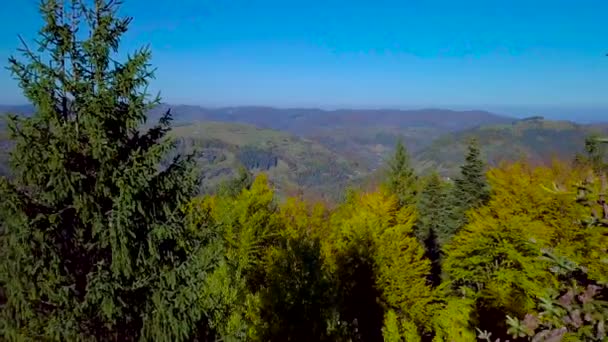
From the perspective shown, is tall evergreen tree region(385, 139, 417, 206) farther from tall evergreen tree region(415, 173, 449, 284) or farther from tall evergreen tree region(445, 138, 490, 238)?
tall evergreen tree region(445, 138, 490, 238)

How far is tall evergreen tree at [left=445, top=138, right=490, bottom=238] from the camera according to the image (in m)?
33.6

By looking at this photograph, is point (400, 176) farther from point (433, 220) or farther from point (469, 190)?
point (469, 190)

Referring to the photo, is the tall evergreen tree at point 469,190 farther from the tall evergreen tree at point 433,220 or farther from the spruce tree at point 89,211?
the spruce tree at point 89,211

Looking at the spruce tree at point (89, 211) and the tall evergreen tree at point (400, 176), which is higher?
the spruce tree at point (89, 211)

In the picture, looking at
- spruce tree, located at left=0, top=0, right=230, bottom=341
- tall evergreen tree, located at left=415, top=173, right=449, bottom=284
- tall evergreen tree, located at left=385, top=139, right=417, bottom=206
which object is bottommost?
tall evergreen tree, located at left=415, top=173, right=449, bottom=284

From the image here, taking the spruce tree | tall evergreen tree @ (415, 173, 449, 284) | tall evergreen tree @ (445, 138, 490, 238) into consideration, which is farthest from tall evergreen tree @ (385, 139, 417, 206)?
the spruce tree

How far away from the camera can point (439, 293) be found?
20844 mm

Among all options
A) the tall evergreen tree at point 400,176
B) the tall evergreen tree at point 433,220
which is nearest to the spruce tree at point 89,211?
the tall evergreen tree at point 433,220

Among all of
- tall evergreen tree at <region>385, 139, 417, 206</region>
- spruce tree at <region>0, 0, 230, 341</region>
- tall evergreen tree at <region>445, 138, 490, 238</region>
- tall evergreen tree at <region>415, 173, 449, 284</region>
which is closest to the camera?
spruce tree at <region>0, 0, 230, 341</region>

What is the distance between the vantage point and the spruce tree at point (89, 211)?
735cm

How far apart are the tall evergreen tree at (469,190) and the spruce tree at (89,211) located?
28.8m

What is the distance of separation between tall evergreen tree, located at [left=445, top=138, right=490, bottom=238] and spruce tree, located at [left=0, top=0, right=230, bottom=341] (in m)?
28.8

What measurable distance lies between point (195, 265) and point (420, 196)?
3690cm

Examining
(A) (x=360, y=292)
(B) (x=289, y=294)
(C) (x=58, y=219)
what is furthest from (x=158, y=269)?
(A) (x=360, y=292)
